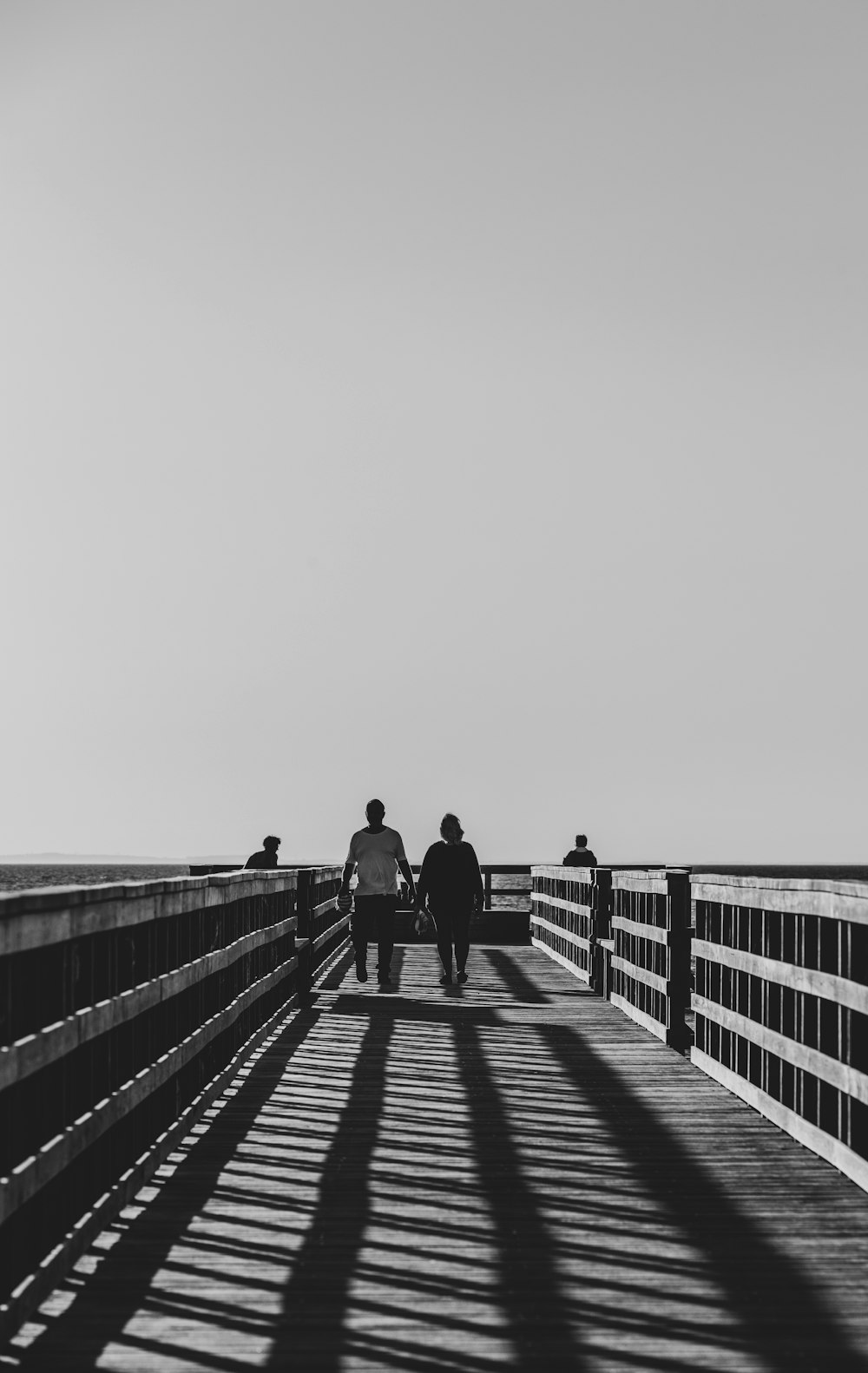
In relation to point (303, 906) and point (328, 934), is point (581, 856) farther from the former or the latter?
point (303, 906)

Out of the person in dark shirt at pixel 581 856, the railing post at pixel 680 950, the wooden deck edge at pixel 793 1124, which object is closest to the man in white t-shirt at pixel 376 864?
the railing post at pixel 680 950

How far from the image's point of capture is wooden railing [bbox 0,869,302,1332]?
4.89m

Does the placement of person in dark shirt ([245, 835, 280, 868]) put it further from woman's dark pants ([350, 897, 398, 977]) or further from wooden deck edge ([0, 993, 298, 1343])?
wooden deck edge ([0, 993, 298, 1343])

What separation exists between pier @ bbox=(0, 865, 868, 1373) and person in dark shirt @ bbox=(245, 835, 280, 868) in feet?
29.7

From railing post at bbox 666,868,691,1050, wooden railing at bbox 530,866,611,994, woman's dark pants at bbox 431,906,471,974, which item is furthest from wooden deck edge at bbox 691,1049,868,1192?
woman's dark pants at bbox 431,906,471,974

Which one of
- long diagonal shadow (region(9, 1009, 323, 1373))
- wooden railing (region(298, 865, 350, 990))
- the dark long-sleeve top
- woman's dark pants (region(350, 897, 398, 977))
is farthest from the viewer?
the dark long-sleeve top

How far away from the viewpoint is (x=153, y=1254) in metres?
5.94

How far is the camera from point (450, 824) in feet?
54.8

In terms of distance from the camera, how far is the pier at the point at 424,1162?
4.97 metres

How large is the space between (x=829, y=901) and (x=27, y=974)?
3.73 m

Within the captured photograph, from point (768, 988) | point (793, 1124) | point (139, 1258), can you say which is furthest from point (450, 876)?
point (139, 1258)

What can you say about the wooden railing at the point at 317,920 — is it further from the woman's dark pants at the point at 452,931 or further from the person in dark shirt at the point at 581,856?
the person in dark shirt at the point at 581,856

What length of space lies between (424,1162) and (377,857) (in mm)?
8456

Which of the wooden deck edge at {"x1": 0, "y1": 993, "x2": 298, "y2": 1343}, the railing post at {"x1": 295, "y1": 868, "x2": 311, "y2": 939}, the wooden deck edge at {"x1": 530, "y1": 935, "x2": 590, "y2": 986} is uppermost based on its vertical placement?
the railing post at {"x1": 295, "y1": 868, "x2": 311, "y2": 939}
